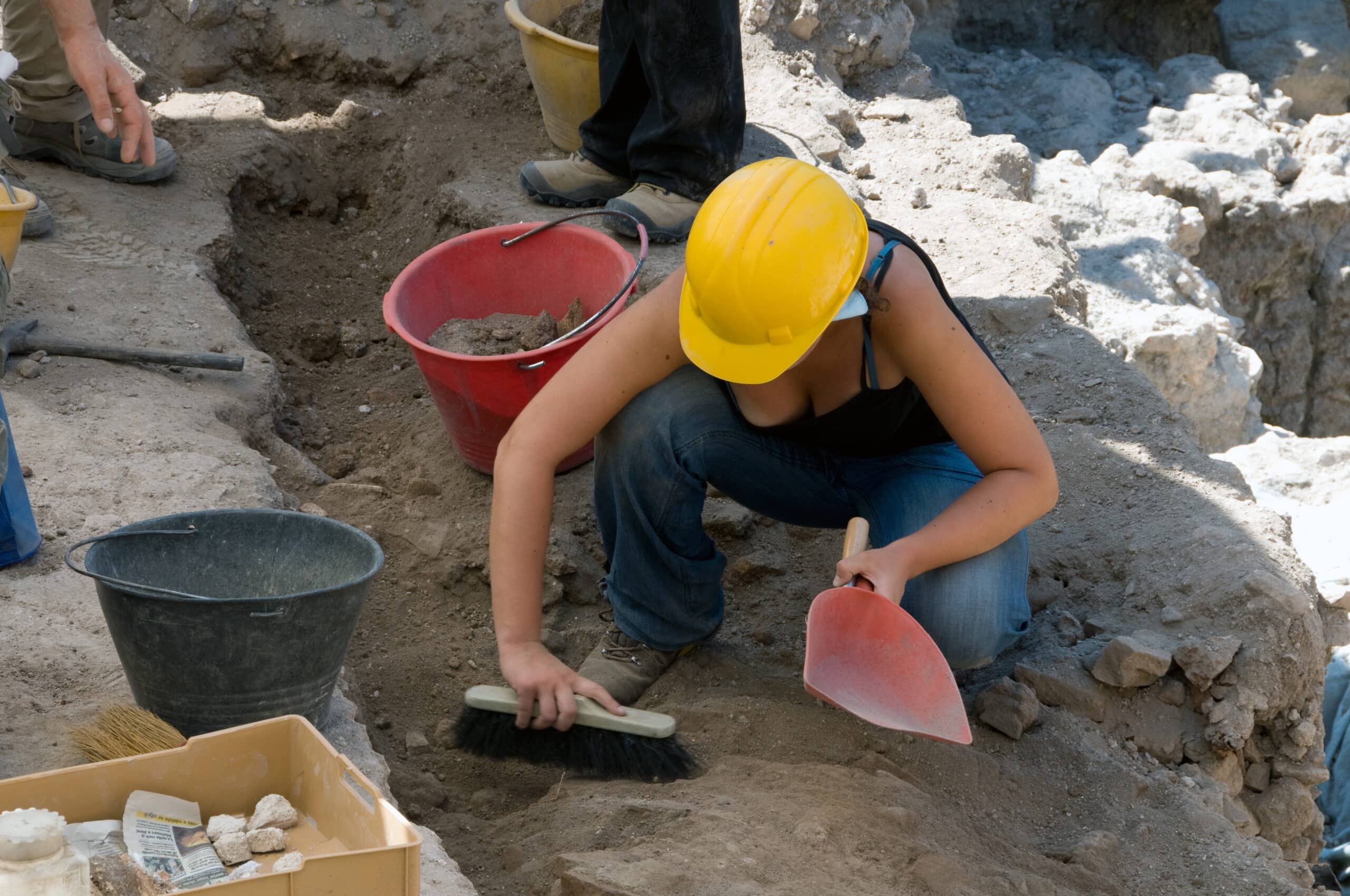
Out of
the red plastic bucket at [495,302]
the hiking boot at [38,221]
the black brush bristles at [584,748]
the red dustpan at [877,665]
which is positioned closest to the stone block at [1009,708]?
the red dustpan at [877,665]

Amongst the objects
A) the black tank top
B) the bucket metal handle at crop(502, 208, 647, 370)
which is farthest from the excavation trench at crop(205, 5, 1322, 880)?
the black tank top

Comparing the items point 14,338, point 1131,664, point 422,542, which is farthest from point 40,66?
point 1131,664

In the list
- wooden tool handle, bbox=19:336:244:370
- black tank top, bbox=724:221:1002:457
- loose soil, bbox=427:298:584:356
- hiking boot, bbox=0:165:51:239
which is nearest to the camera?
black tank top, bbox=724:221:1002:457

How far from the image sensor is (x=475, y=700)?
6.87 feet

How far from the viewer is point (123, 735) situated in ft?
5.48

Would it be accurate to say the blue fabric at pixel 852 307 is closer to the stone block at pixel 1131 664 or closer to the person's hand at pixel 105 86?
the stone block at pixel 1131 664

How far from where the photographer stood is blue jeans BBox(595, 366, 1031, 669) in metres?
2.19

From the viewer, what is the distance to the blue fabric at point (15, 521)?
2180mm

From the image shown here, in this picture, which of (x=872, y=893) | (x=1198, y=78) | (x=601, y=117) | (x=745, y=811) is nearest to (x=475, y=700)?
(x=745, y=811)

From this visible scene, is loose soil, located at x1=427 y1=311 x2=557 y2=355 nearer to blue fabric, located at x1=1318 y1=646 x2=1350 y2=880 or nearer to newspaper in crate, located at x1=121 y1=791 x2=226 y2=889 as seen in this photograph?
newspaper in crate, located at x1=121 y1=791 x2=226 y2=889

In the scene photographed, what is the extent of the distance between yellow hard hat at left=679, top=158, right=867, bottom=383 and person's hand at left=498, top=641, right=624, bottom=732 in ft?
1.91

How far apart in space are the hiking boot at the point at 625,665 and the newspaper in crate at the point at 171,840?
93 cm

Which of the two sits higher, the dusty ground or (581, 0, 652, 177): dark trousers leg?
(581, 0, 652, 177): dark trousers leg

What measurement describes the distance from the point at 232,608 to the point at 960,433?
1.17 meters
